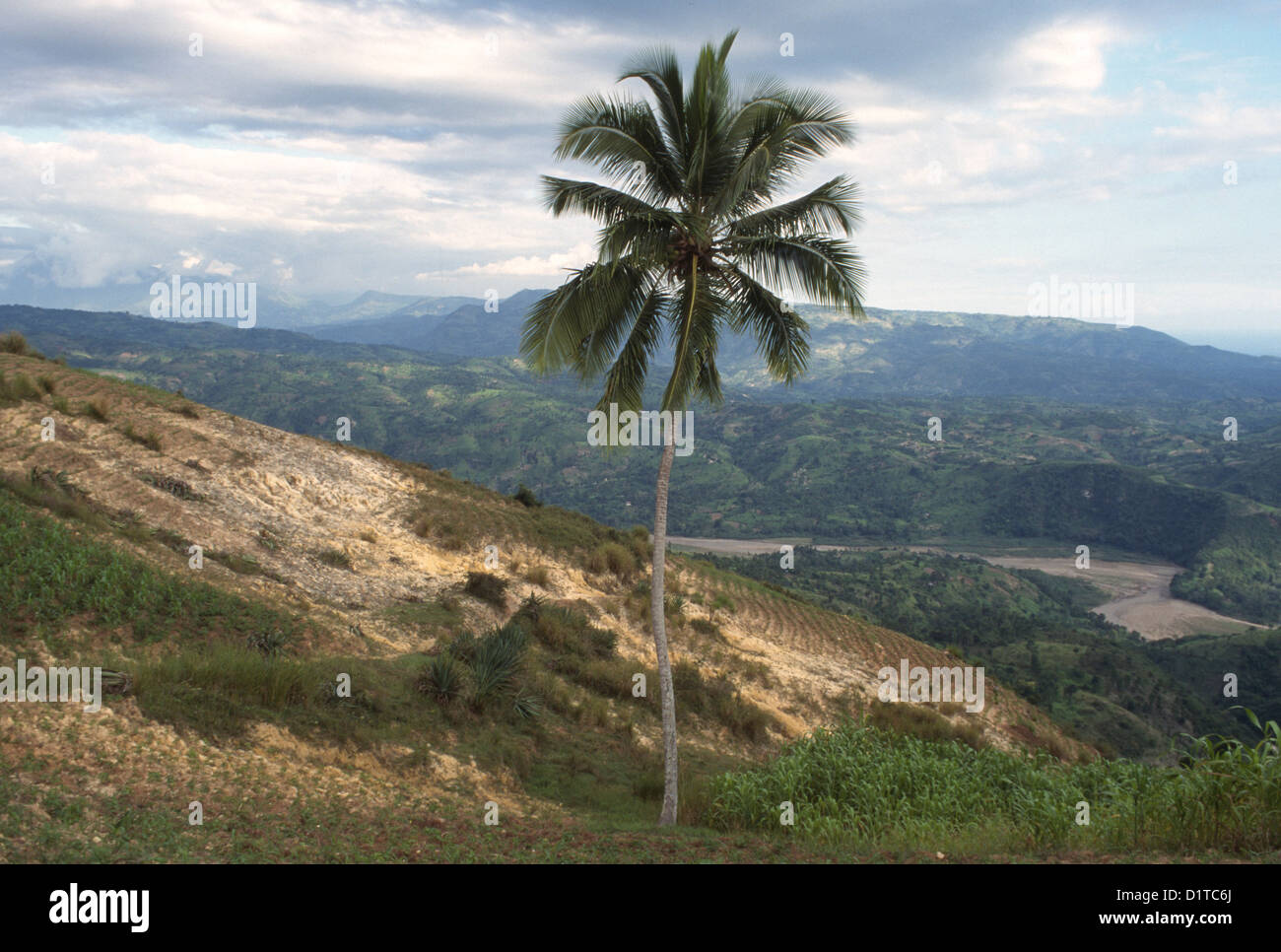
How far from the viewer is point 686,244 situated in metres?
9.62

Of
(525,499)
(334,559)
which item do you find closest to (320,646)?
(334,559)

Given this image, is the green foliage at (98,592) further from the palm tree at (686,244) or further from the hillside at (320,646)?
the palm tree at (686,244)

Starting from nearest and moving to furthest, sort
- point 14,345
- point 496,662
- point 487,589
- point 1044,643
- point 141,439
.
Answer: point 496,662, point 487,589, point 141,439, point 14,345, point 1044,643

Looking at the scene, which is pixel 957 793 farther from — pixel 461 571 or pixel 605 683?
pixel 461 571

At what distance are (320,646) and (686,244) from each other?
9654 mm

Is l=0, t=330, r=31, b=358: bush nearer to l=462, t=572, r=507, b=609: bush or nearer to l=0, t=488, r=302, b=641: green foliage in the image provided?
l=0, t=488, r=302, b=641: green foliage

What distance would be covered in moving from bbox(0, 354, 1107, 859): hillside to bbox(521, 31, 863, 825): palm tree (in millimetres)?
3803

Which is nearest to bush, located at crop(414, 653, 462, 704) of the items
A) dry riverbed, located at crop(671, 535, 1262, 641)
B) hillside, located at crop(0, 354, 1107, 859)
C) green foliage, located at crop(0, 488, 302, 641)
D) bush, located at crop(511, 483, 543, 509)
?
hillside, located at crop(0, 354, 1107, 859)

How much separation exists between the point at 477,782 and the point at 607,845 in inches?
145

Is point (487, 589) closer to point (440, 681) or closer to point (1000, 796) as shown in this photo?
point (440, 681)

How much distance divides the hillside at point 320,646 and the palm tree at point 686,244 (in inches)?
150

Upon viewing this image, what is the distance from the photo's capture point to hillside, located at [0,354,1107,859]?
311 inches

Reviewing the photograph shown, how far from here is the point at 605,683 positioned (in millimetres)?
16453

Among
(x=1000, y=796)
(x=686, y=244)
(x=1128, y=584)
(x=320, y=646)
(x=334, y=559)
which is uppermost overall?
(x=686, y=244)
